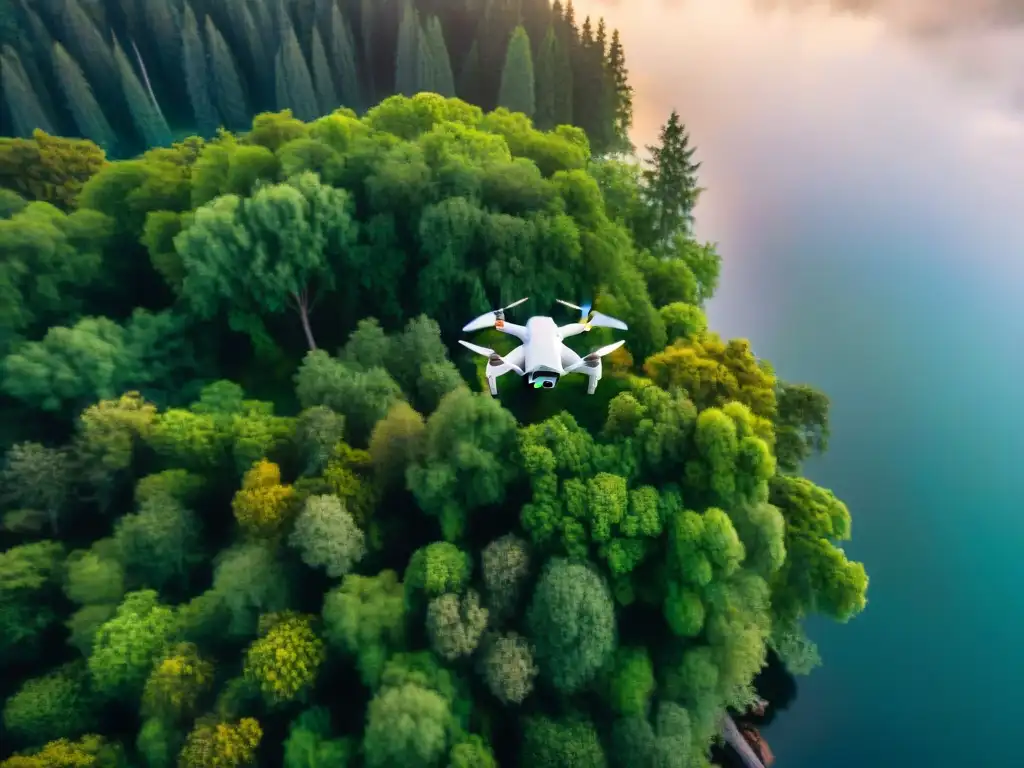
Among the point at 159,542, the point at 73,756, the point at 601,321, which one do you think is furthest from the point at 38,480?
the point at 601,321

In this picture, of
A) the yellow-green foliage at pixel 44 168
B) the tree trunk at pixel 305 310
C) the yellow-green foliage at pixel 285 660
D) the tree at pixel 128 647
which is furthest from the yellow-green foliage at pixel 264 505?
the yellow-green foliage at pixel 44 168

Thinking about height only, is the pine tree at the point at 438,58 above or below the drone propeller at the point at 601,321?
above

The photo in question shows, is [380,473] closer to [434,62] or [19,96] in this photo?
[434,62]

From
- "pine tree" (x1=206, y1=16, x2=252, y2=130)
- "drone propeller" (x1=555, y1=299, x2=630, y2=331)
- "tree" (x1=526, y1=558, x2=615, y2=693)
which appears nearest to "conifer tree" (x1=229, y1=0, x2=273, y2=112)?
"pine tree" (x1=206, y1=16, x2=252, y2=130)

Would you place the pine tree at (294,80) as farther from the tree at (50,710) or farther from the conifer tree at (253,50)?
the tree at (50,710)

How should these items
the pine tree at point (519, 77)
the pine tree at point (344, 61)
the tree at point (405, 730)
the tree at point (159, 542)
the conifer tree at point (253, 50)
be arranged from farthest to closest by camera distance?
the pine tree at point (344, 61) → the conifer tree at point (253, 50) → the pine tree at point (519, 77) → the tree at point (159, 542) → the tree at point (405, 730)

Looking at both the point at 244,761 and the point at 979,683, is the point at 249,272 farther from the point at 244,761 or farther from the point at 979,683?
the point at 979,683

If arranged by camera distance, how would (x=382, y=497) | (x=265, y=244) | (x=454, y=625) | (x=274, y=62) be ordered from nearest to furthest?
(x=454, y=625) → (x=382, y=497) → (x=265, y=244) → (x=274, y=62)

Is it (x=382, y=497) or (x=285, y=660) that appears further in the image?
(x=382, y=497)
